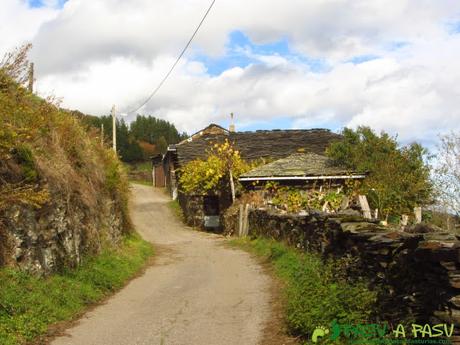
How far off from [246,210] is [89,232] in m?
11.7

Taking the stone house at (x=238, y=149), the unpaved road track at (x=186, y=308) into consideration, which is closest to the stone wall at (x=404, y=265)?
the unpaved road track at (x=186, y=308)

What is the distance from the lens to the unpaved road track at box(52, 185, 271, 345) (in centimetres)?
746

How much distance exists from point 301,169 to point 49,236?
16.5 m

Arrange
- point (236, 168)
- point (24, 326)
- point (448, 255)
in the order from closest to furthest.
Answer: point (448, 255) < point (24, 326) < point (236, 168)

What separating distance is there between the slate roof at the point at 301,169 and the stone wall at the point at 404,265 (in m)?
14.7

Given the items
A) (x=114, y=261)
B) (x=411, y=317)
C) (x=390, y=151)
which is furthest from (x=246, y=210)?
(x=411, y=317)

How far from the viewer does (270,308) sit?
912 centimetres

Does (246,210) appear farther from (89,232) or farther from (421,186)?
(89,232)

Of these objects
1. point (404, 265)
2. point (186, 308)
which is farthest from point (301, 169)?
point (404, 265)

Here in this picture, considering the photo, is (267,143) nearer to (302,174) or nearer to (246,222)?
(302,174)

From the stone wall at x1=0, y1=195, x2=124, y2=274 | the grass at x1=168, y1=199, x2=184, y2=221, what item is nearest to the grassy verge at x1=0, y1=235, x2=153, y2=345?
the stone wall at x1=0, y1=195, x2=124, y2=274

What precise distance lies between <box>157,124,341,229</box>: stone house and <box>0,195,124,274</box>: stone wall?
16714 mm

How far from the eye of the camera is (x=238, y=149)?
33719 millimetres

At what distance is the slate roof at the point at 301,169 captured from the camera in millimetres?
24391
